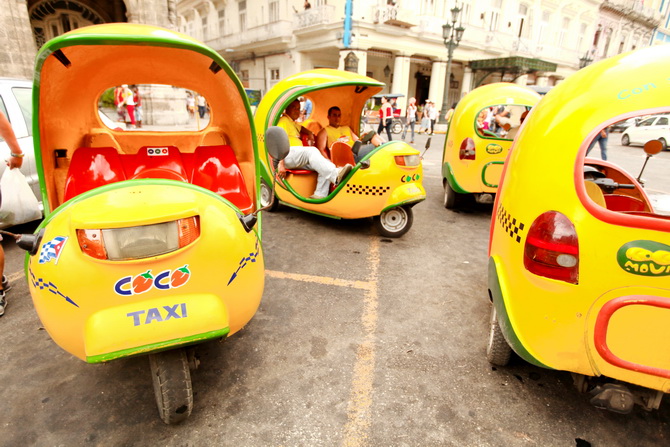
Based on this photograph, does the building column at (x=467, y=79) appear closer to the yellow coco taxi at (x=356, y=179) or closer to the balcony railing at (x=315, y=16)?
the balcony railing at (x=315, y=16)

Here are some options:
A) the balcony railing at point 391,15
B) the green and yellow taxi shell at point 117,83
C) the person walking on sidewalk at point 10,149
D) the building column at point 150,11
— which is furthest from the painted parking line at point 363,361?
the balcony railing at point 391,15

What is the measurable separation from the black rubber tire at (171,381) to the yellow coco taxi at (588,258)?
1.76 meters

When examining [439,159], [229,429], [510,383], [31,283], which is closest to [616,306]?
[510,383]

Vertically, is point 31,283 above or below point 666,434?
above

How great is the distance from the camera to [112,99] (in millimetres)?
20312

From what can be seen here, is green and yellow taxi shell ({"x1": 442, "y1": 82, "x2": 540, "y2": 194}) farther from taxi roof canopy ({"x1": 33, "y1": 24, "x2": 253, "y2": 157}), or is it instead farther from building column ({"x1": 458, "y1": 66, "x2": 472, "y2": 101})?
building column ({"x1": 458, "y1": 66, "x2": 472, "y2": 101})

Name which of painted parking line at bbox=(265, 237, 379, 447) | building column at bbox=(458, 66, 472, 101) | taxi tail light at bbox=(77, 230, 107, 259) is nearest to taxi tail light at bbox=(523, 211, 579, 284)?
painted parking line at bbox=(265, 237, 379, 447)

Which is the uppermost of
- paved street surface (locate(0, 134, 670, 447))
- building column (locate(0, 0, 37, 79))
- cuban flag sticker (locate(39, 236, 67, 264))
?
building column (locate(0, 0, 37, 79))

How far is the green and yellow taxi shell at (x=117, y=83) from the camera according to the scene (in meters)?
2.15

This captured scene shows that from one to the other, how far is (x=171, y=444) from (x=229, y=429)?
0.97ft

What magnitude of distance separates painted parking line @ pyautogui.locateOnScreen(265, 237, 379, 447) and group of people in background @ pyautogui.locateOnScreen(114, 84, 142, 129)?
14.4m

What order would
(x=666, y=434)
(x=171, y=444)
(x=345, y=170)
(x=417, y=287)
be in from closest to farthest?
(x=171, y=444) → (x=666, y=434) → (x=417, y=287) → (x=345, y=170)

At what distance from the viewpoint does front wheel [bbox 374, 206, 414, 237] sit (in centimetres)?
493

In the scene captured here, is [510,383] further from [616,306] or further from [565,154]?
[565,154]
